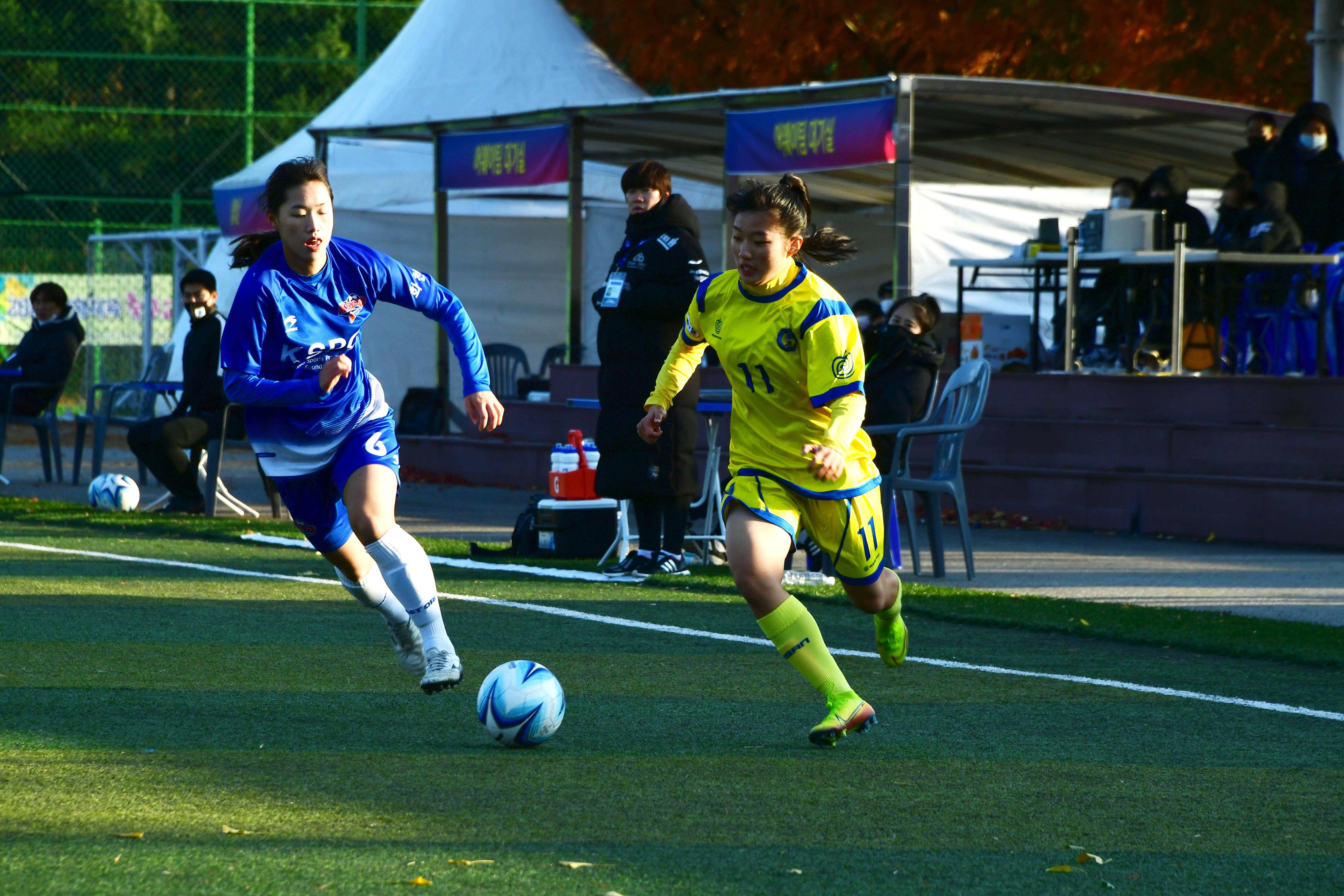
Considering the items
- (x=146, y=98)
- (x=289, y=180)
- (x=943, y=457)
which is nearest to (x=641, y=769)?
(x=289, y=180)

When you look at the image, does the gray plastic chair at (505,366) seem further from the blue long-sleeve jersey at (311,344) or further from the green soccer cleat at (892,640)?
the green soccer cleat at (892,640)

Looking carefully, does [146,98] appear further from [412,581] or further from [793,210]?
[793,210]

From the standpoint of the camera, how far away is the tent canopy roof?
1473 cm

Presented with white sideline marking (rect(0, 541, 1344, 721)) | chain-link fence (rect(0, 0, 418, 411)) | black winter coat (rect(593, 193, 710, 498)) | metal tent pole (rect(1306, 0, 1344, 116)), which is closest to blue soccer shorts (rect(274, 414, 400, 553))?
white sideline marking (rect(0, 541, 1344, 721))

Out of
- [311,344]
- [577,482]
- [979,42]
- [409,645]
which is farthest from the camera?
[979,42]

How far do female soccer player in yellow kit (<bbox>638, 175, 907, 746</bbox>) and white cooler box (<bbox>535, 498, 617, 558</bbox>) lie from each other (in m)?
4.89

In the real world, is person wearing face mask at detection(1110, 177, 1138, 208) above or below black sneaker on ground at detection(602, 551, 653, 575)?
above

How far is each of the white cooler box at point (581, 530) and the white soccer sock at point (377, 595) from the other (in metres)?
4.39

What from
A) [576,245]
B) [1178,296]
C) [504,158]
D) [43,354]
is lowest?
[43,354]

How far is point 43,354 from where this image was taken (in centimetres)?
1578

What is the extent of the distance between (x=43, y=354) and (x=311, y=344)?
10815mm

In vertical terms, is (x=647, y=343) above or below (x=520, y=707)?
above

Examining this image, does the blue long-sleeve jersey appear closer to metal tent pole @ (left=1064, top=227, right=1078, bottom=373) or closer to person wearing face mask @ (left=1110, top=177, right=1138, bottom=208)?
metal tent pole @ (left=1064, top=227, right=1078, bottom=373)

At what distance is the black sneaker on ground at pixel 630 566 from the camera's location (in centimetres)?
979
